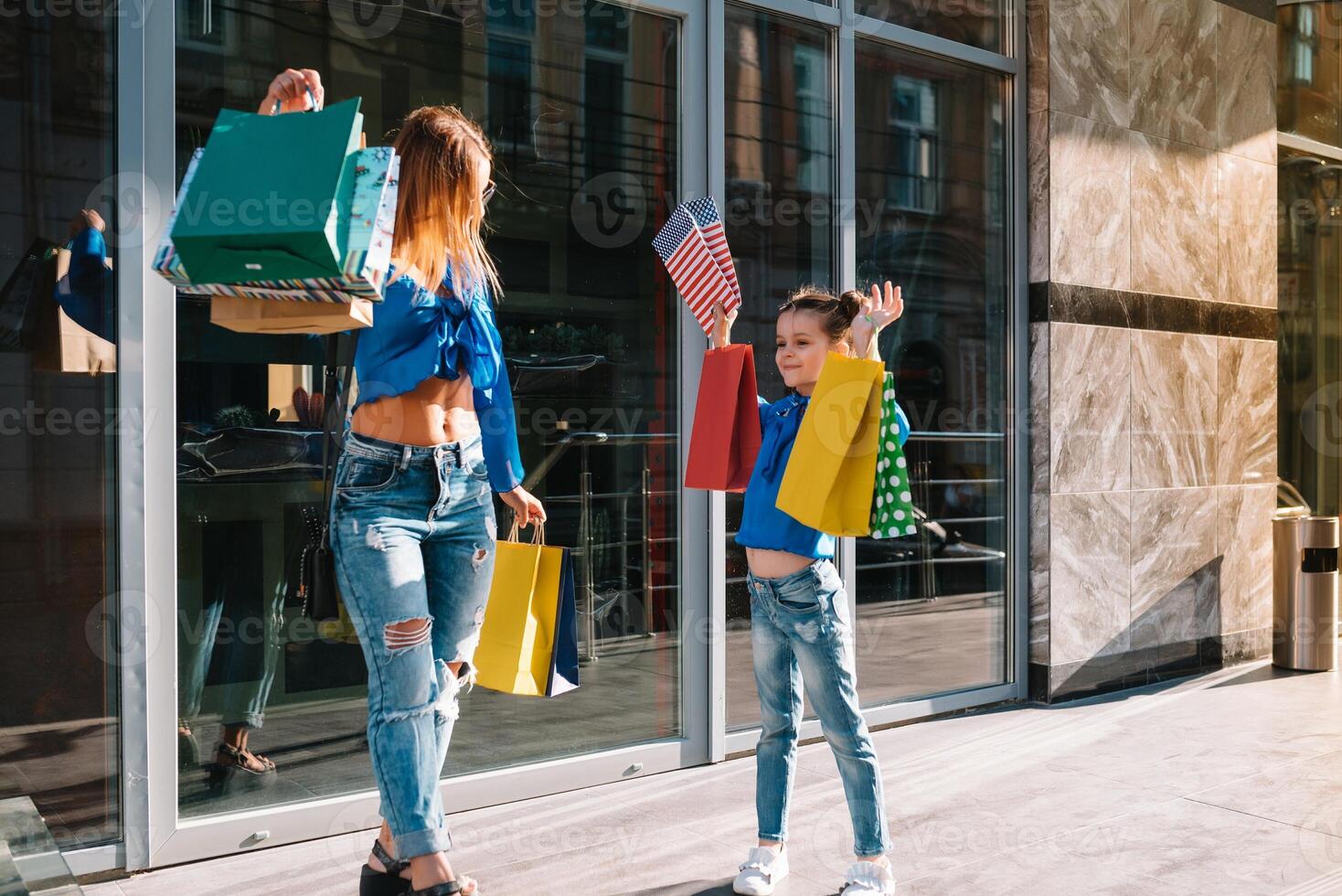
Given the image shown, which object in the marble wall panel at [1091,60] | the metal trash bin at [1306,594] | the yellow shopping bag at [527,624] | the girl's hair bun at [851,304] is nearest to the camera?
the yellow shopping bag at [527,624]

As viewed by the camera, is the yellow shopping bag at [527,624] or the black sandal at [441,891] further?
the yellow shopping bag at [527,624]

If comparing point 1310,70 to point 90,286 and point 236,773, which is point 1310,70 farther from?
point 236,773

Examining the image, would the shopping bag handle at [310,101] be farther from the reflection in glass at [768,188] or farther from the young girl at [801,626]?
the reflection in glass at [768,188]

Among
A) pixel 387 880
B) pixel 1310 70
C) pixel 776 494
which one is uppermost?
pixel 1310 70

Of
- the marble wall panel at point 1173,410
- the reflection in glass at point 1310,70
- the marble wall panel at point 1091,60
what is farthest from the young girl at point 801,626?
the reflection in glass at point 1310,70

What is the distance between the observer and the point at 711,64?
4641 mm

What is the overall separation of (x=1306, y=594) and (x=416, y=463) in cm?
570

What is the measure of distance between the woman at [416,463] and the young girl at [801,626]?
76 cm

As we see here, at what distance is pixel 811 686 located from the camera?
3.14 m

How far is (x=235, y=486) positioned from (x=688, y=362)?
173 centimetres

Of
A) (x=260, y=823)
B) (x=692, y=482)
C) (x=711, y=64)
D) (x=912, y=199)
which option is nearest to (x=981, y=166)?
(x=912, y=199)

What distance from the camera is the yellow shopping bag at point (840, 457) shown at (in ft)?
9.94

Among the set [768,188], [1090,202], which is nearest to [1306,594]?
[1090,202]

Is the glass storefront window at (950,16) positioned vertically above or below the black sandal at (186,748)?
above
